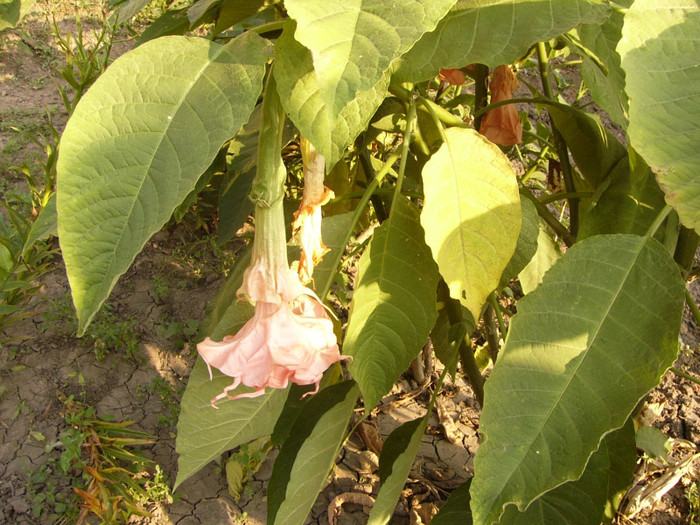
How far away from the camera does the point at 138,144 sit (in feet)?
1.94

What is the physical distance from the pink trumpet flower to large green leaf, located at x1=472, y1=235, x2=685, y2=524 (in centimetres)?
20

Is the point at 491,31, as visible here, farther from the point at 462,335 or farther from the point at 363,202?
the point at 462,335

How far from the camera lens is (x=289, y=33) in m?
0.64

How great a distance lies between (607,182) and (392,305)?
42 cm

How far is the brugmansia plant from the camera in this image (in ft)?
1.85

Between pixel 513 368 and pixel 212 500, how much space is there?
123cm

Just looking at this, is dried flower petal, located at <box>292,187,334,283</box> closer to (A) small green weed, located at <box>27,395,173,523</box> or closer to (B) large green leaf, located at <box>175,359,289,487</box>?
(B) large green leaf, located at <box>175,359,289,487</box>

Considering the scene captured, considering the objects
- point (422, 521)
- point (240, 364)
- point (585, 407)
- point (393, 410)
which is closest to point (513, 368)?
point (585, 407)

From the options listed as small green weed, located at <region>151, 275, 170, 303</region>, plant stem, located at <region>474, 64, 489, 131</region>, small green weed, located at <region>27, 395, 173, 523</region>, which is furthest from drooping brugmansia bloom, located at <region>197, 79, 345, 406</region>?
small green weed, located at <region>151, 275, 170, 303</region>

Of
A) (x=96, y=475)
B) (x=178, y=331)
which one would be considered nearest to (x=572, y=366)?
(x=96, y=475)

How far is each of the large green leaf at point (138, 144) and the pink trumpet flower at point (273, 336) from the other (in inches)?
4.3

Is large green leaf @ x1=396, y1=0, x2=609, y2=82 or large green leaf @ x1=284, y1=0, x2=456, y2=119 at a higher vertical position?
large green leaf @ x1=284, y1=0, x2=456, y2=119

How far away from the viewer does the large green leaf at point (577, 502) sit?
2.96 feet

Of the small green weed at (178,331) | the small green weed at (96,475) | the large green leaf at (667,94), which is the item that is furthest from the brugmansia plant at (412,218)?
the small green weed at (178,331)
